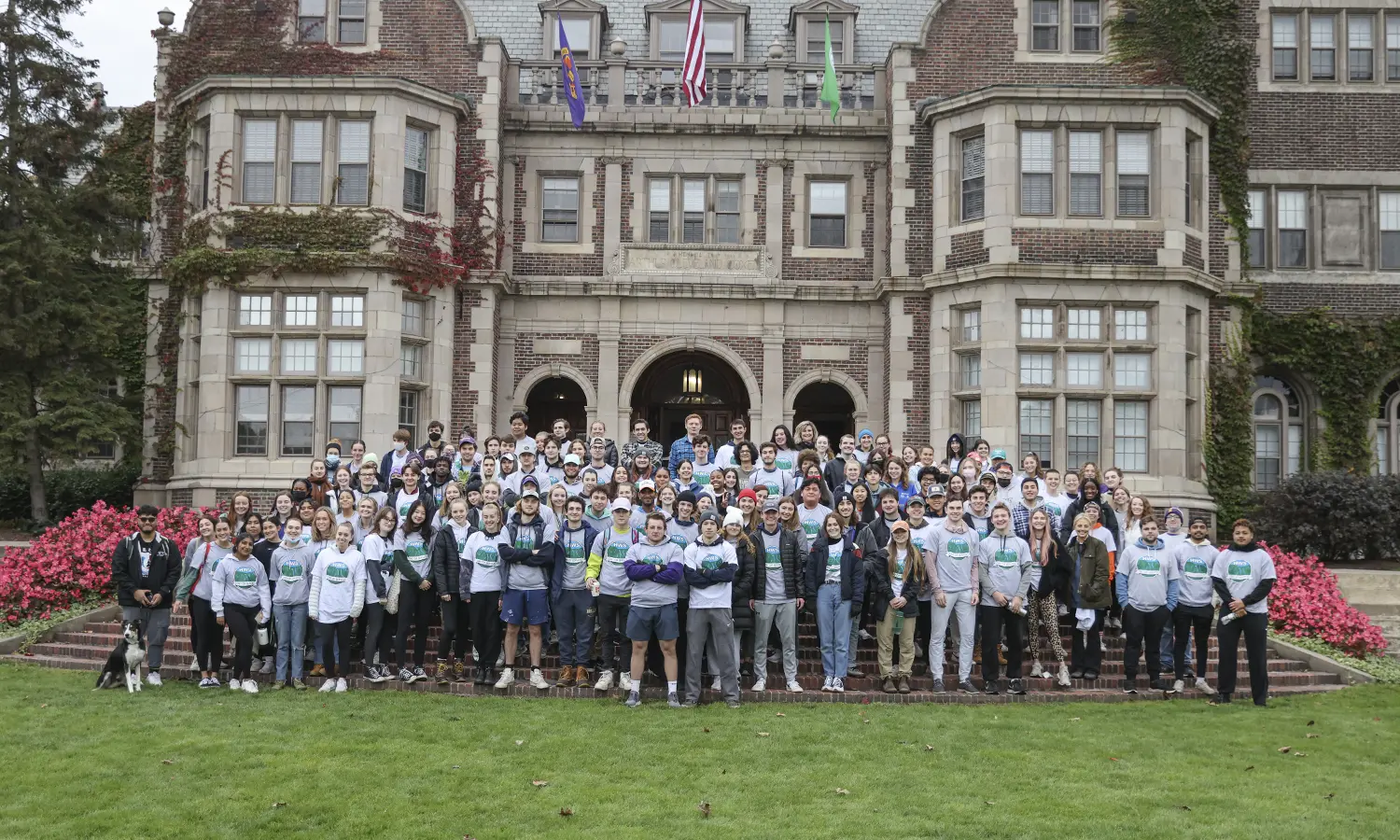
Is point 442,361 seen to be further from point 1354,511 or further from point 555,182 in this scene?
point 1354,511

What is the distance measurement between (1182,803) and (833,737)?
2741 mm

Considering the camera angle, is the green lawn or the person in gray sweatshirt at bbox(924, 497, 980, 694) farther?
the person in gray sweatshirt at bbox(924, 497, 980, 694)

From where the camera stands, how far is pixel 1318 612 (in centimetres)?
1476

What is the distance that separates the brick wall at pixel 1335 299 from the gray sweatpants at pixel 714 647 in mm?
15032

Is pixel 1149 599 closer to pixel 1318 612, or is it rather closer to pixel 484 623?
pixel 1318 612

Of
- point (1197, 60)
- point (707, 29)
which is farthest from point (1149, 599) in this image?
point (707, 29)

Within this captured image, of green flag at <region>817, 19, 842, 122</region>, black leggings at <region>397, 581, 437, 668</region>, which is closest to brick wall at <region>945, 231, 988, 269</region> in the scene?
green flag at <region>817, 19, 842, 122</region>

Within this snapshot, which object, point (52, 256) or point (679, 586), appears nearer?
point (679, 586)

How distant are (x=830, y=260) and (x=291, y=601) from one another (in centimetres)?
1281

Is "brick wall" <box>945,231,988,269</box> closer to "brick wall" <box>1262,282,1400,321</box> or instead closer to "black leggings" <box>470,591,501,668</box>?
"brick wall" <box>1262,282,1400,321</box>

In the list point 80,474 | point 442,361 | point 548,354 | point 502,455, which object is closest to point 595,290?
point 548,354

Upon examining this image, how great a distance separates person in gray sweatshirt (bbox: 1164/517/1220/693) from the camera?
12195mm

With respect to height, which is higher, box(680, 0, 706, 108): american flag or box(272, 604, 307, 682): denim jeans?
box(680, 0, 706, 108): american flag

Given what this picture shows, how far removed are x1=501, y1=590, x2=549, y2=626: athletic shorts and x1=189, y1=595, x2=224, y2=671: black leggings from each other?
3.00 metres
